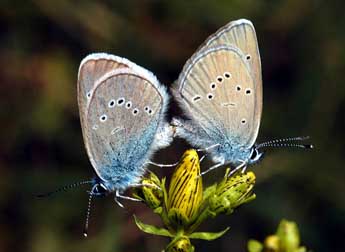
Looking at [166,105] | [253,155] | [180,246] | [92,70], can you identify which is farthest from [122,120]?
[180,246]

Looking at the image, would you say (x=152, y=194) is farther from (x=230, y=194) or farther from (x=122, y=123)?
(x=122, y=123)

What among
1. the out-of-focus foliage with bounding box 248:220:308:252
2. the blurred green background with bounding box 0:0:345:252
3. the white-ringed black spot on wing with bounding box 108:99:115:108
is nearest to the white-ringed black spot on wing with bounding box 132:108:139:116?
the white-ringed black spot on wing with bounding box 108:99:115:108

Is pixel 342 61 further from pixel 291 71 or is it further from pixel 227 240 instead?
pixel 227 240

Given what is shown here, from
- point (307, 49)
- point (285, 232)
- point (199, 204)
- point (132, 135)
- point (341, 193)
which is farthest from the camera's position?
point (307, 49)

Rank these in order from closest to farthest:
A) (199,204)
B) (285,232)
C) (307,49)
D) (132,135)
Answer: (285,232) < (199,204) < (132,135) < (307,49)

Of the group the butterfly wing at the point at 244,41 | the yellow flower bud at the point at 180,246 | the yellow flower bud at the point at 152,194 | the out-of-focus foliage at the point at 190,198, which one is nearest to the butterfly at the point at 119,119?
the yellow flower bud at the point at 152,194

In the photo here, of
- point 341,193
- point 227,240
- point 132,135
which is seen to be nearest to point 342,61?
point 341,193
